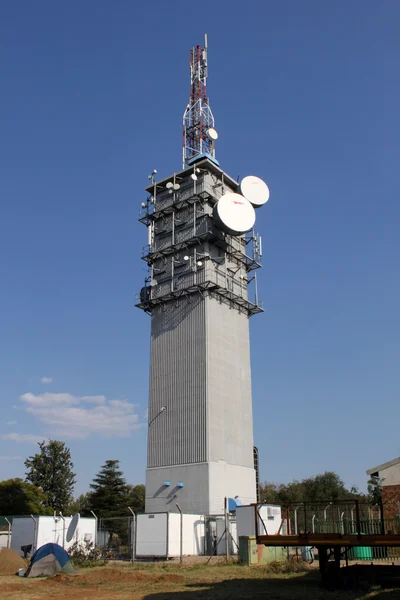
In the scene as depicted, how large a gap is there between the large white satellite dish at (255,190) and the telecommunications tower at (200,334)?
0.09 m

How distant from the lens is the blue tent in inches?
1040

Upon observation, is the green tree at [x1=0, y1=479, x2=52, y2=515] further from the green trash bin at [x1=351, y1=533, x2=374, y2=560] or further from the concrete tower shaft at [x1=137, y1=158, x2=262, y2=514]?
the green trash bin at [x1=351, y1=533, x2=374, y2=560]

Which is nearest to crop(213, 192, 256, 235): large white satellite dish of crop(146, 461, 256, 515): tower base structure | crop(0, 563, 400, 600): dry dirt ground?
crop(146, 461, 256, 515): tower base structure

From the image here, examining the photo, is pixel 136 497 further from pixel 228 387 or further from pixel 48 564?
pixel 48 564

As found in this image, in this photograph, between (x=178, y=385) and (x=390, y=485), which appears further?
(x=178, y=385)

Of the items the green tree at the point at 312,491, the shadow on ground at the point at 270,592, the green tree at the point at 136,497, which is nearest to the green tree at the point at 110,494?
the green tree at the point at 136,497

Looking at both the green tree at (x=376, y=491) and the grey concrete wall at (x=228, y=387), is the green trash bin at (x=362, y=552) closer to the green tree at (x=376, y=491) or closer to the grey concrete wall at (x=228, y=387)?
the green tree at (x=376, y=491)

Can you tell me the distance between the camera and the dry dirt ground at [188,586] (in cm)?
1747

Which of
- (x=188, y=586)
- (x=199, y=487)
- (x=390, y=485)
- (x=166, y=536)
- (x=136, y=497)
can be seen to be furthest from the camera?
(x=136, y=497)

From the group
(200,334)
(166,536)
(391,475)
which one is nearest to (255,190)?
(200,334)

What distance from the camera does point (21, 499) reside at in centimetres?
6091

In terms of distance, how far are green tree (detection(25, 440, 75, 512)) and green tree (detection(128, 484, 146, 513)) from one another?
7.47 m

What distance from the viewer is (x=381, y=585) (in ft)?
60.2

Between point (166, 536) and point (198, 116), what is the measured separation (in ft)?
119
